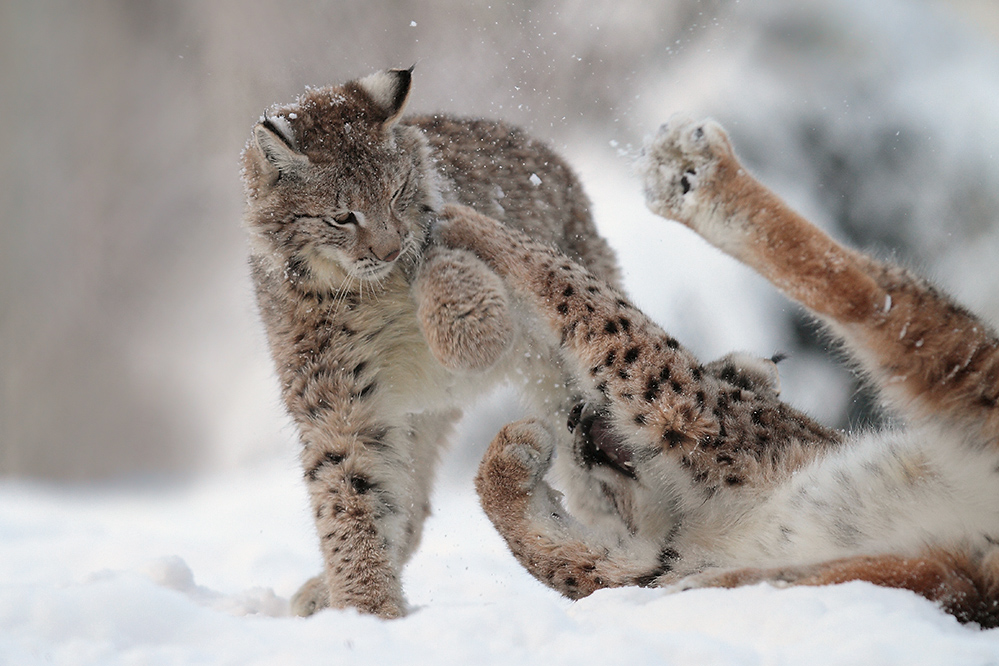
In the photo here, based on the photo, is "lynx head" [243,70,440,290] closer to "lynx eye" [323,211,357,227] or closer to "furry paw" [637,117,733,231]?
"lynx eye" [323,211,357,227]

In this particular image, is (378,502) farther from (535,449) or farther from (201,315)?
(201,315)

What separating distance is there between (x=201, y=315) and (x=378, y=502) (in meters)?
2.84

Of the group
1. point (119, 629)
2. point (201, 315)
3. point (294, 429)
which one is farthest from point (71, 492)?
point (119, 629)

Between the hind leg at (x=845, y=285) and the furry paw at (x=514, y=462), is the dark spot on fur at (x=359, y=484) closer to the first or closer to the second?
the furry paw at (x=514, y=462)

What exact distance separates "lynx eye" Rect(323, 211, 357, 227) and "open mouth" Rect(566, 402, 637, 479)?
3.13ft

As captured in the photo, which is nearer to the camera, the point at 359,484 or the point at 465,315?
the point at 465,315

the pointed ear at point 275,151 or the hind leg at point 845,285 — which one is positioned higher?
the pointed ear at point 275,151

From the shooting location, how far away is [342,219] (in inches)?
100.0

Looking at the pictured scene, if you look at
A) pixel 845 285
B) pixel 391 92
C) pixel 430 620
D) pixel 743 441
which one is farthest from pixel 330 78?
pixel 430 620

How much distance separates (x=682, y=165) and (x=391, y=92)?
3.50ft

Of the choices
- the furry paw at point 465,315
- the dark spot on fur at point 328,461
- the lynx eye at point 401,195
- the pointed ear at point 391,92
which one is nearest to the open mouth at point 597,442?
the furry paw at point 465,315

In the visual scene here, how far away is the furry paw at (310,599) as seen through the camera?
275cm

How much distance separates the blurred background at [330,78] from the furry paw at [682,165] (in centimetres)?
194

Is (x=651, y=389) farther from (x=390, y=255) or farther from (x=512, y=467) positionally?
(x=390, y=255)
